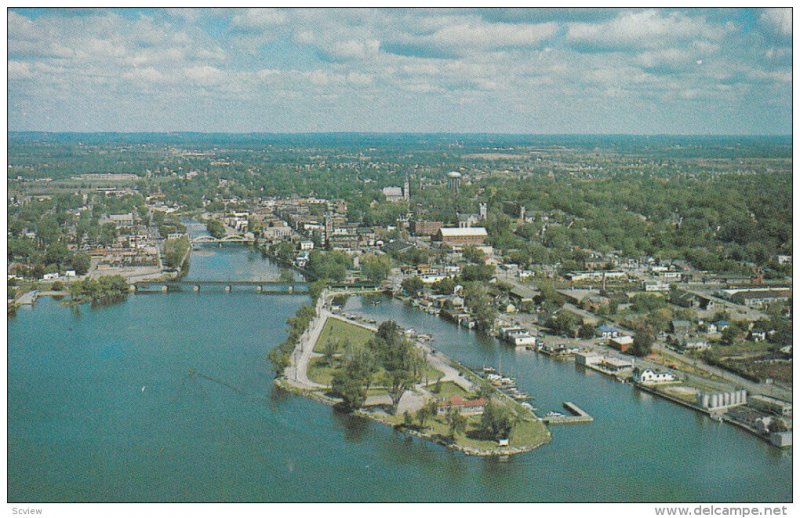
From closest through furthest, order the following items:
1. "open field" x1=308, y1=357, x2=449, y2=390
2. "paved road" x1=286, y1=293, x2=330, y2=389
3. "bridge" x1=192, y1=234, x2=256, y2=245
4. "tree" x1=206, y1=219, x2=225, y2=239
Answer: "open field" x1=308, y1=357, x2=449, y2=390, "paved road" x1=286, y1=293, x2=330, y2=389, "bridge" x1=192, y1=234, x2=256, y2=245, "tree" x1=206, y1=219, x2=225, y2=239

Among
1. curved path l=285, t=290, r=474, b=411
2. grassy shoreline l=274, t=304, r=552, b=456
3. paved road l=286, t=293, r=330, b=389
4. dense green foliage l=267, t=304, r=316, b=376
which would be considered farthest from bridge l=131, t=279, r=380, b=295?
grassy shoreline l=274, t=304, r=552, b=456

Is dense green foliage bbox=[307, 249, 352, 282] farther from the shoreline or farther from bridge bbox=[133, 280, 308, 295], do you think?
the shoreline

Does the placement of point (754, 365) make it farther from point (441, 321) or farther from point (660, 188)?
point (660, 188)

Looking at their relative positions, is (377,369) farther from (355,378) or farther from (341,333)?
(341,333)

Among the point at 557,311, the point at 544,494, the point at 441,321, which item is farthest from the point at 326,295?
the point at 544,494

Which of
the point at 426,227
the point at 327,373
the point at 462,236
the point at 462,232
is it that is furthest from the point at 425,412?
the point at 426,227

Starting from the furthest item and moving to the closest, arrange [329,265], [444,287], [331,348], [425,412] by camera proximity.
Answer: [329,265] < [444,287] < [331,348] < [425,412]
